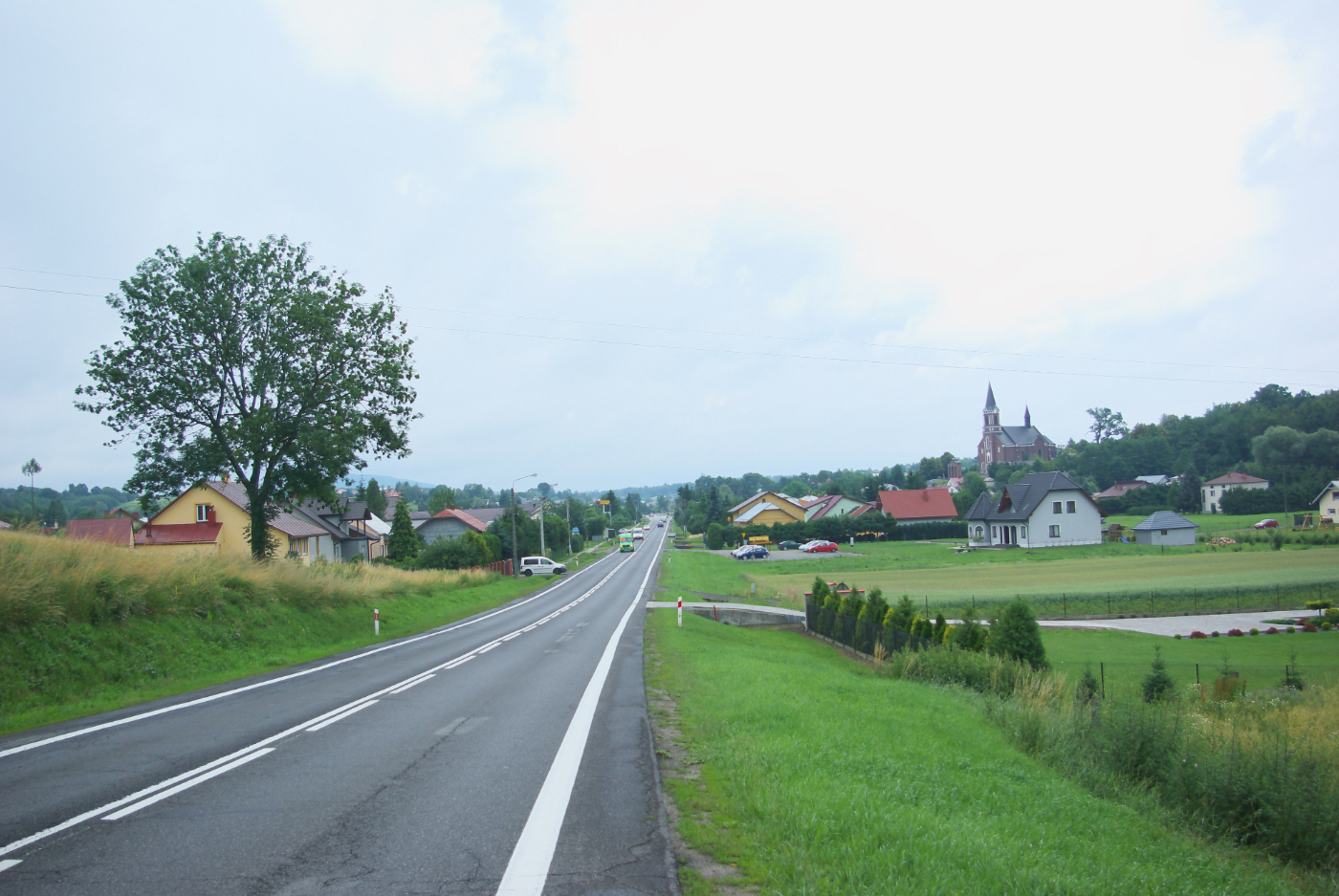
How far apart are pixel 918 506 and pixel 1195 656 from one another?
81125 mm

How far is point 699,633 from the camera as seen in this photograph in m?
23.2

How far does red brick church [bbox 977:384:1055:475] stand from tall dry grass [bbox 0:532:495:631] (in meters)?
174

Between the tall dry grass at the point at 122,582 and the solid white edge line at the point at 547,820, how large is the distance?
9559 mm

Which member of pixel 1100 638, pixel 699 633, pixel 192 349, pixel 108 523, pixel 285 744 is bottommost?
pixel 1100 638

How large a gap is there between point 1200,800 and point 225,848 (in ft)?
34.9

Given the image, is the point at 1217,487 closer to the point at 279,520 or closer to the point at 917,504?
the point at 917,504

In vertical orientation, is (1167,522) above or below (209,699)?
below

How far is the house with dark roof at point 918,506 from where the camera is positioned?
3937 inches

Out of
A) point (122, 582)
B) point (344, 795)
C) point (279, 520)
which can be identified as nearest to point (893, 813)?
point (344, 795)

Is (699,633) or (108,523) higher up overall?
(108,523)

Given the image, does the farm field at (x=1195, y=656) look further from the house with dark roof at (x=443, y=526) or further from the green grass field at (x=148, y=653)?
the house with dark roof at (x=443, y=526)

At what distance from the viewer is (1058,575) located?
161 ft

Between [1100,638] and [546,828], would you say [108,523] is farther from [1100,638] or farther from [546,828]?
[1100,638]

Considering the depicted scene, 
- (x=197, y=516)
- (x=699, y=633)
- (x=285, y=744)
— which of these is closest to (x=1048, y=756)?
(x=285, y=744)
